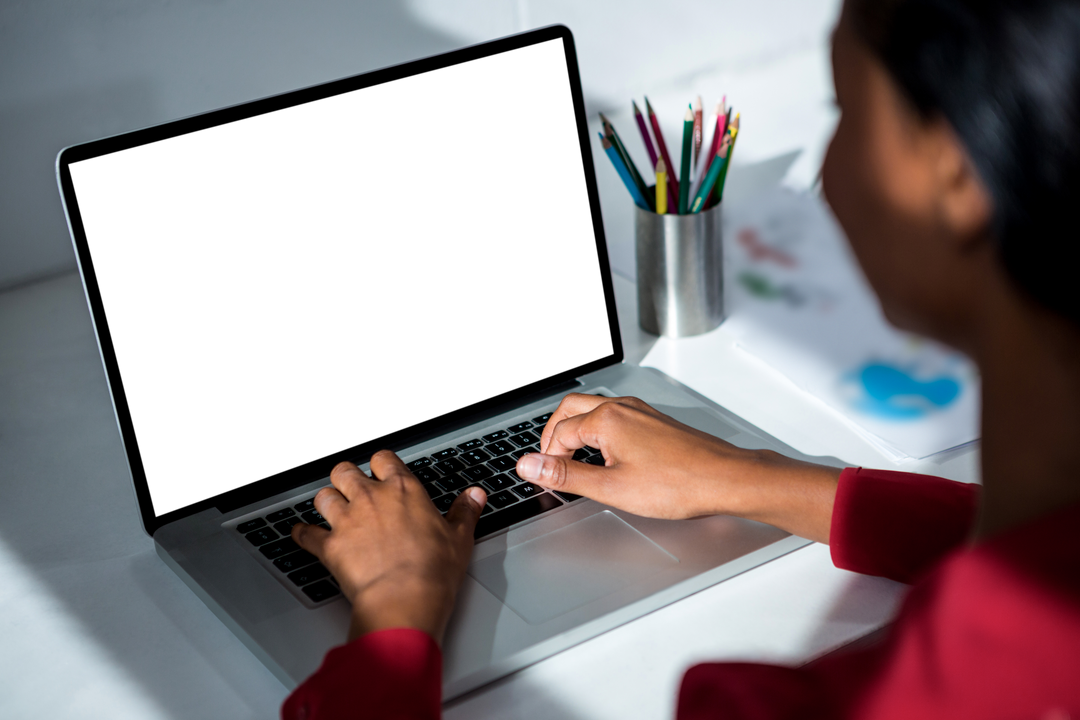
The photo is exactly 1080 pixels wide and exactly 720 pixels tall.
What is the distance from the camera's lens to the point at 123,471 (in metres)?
0.97

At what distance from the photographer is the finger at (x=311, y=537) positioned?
768 millimetres

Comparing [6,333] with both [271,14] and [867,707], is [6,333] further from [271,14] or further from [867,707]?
[867,707]

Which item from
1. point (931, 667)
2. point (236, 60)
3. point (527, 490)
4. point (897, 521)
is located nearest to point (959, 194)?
point (931, 667)

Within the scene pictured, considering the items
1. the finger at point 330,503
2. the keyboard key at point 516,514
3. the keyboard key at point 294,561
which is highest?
the finger at point 330,503

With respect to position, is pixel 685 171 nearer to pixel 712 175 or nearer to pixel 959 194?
pixel 712 175

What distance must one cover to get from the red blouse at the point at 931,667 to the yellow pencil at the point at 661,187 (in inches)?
22.6

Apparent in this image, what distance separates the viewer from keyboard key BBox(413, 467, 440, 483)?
0.87 meters

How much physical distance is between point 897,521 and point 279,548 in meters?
0.46

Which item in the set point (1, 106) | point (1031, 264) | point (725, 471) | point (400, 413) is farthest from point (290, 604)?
point (1, 106)

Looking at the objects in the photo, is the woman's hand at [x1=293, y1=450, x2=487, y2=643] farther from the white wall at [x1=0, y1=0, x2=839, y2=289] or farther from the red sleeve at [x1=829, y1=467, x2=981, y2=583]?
the white wall at [x1=0, y1=0, x2=839, y2=289]

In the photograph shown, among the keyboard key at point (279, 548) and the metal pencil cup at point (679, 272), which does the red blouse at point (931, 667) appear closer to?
the keyboard key at point (279, 548)

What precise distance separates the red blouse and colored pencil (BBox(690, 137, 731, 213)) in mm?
598

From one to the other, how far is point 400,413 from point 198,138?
0.94 feet

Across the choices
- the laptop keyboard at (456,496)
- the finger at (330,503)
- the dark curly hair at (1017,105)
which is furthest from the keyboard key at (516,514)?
the dark curly hair at (1017,105)
